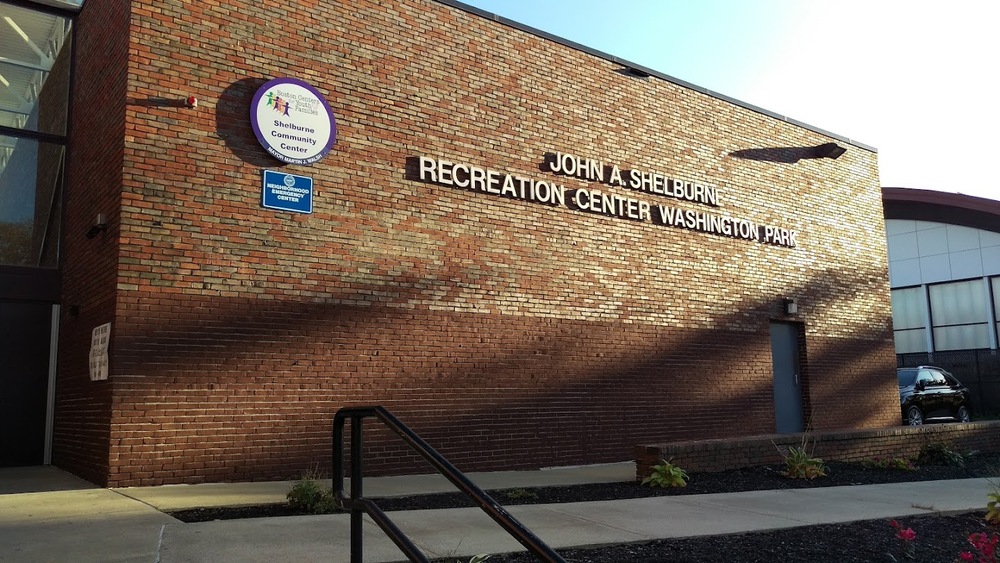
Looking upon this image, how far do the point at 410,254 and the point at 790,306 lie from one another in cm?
905

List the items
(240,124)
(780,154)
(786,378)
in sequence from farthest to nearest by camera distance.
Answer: (780,154) → (786,378) → (240,124)

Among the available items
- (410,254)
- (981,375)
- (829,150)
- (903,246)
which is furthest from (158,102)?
(903,246)

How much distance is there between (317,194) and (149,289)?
2.48 meters

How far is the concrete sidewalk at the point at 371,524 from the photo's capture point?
552 centimetres

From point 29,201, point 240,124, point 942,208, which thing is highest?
point 942,208

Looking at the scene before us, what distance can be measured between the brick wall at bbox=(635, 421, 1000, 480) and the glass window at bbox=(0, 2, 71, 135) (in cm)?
1022

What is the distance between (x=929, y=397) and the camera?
20.2 metres

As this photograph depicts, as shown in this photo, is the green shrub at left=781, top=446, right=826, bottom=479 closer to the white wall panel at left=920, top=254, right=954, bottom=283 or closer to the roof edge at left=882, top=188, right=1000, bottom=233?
the roof edge at left=882, top=188, right=1000, bottom=233

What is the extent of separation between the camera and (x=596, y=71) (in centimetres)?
1406

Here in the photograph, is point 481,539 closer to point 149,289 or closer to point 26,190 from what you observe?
point 149,289

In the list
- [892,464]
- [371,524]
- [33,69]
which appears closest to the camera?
[371,524]

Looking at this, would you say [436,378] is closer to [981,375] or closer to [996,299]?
[981,375]

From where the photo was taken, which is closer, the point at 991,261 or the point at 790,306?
the point at 790,306

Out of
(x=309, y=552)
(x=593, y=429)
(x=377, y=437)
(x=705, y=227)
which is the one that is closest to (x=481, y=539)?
(x=309, y=552)
